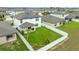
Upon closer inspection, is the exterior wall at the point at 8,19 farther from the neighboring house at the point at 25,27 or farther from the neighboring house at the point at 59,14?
the neighboring house at the point at 59,14

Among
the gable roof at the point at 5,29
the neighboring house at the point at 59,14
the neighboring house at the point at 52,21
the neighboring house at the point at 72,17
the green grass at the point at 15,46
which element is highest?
the neighboring house at the point at 59,14

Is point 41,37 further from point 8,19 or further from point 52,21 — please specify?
point 8,19

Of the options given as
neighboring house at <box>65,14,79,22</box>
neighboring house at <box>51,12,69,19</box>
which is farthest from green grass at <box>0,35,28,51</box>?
neighboring house at <box>65,14,79,22</box>

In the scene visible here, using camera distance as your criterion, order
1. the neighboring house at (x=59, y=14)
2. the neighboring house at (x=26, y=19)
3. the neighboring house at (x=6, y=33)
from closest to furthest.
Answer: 1. the neighboring house at (x=6, y=33)
2. the neighboring house at (x=26, y=19)
3. the neighboring house at (x=59, y=14)

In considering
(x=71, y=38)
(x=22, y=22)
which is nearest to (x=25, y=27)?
(x=22, y=22)

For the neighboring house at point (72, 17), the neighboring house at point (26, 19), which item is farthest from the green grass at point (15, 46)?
the neighboring house at point (72, 17)
